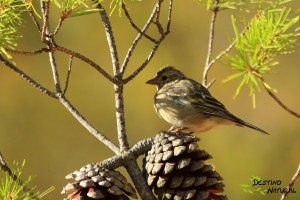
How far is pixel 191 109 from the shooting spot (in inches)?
143

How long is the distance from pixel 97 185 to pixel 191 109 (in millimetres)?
1560

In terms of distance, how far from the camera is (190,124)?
3.53 meters

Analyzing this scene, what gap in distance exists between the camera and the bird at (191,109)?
354cm

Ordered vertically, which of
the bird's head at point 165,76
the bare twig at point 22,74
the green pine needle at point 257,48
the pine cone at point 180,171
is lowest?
the pine cone at point 180,171

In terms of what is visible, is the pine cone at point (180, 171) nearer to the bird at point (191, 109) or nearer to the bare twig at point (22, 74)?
the bare twig at point (22, 74)

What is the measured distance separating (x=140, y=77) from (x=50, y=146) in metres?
0.94

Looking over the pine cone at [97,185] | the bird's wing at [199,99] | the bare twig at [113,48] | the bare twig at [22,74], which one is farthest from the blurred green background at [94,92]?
the pine cone at [97,185]

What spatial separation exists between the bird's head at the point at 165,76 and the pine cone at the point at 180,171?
179 cm

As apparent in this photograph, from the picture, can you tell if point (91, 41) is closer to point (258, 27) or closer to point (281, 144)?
point (281, 144)

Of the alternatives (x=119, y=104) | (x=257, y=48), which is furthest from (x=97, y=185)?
(x=257, y=48)

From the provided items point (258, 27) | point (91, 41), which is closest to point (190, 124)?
point (258, 27)

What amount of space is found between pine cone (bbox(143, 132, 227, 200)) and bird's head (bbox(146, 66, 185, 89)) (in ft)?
5.86

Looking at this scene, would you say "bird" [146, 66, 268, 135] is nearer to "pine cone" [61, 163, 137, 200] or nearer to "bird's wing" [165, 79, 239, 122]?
"bird's wing" [165, 79, 239, 122]

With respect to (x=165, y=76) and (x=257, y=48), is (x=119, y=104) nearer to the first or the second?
(x=257, y=48)
